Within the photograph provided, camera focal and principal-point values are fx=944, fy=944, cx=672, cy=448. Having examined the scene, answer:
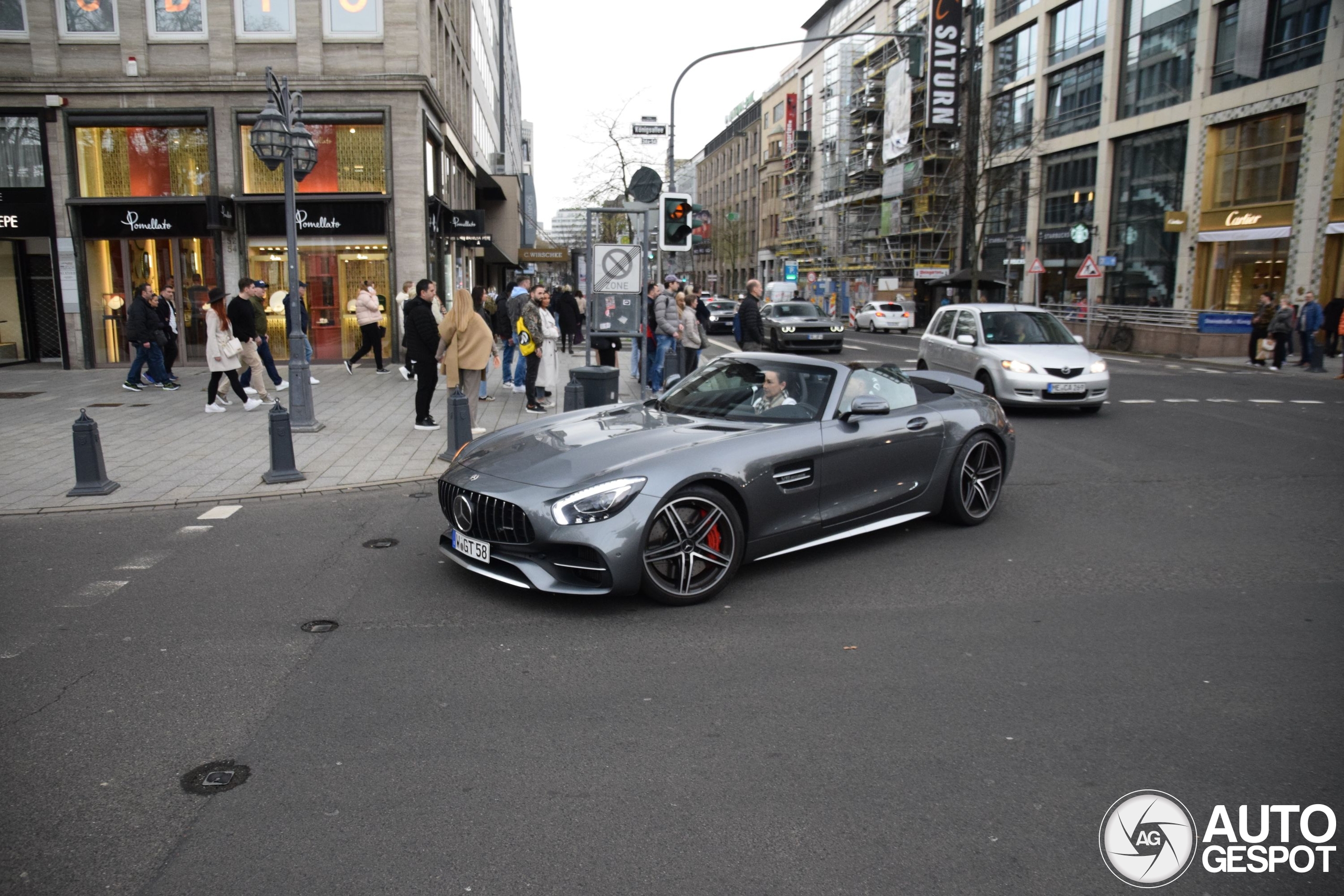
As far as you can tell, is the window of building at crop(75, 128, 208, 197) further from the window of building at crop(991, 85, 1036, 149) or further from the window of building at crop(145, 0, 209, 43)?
the window of building at crop(991, 85, 1036, 149)

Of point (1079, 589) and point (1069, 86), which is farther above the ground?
point (1069, 86)

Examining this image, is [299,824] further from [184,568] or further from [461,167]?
[461,167]

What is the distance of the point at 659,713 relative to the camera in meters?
3.97

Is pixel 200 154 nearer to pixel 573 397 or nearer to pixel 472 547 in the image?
pixel 573 397

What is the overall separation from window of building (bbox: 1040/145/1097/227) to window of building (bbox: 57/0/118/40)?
34.6 metres

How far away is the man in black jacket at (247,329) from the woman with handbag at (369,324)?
4030 mm

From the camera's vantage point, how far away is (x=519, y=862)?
2910mm

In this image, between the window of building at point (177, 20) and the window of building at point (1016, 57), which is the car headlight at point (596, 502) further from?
the window of building at point (1016, 57)

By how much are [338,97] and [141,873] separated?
789 inches

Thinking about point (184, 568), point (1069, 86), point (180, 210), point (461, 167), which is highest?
point (1069, 86)

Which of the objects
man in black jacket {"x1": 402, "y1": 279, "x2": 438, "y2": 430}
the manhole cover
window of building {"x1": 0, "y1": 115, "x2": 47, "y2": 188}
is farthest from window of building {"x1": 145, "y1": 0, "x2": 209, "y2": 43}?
the manhole cover

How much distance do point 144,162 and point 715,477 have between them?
1947cm

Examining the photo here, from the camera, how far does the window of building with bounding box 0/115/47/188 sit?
19.6 metres

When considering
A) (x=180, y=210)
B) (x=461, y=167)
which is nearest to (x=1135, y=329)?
(x=461, y=167)
